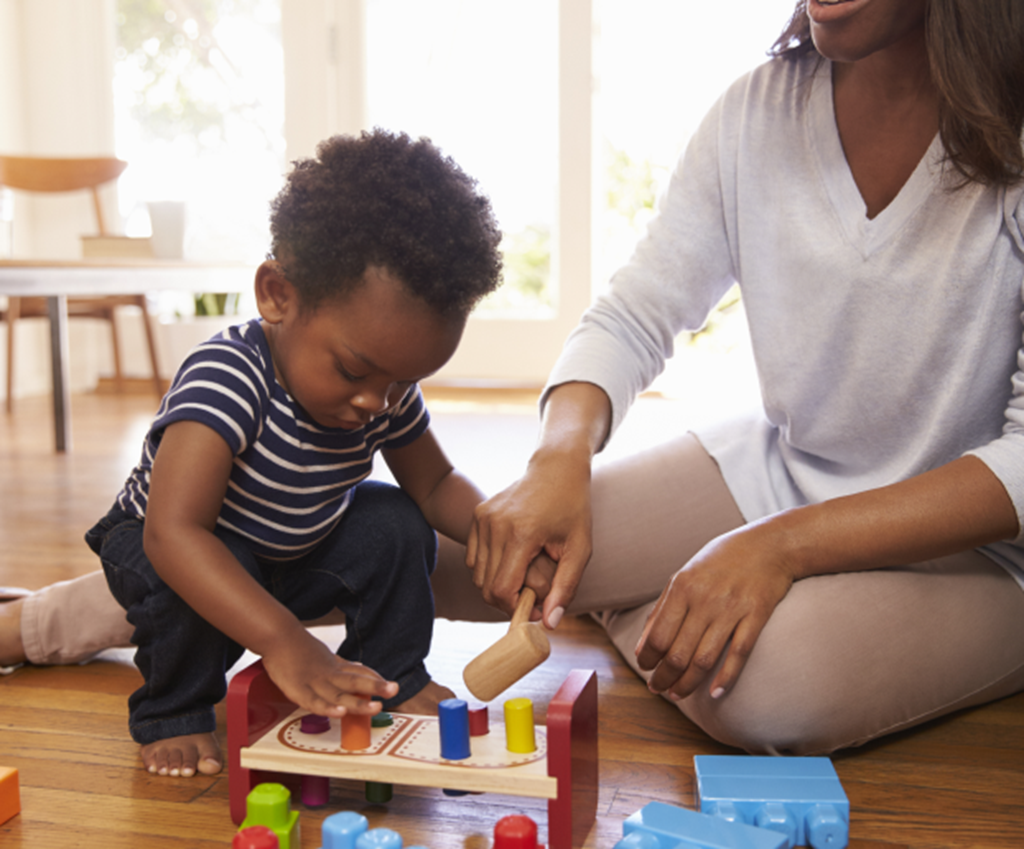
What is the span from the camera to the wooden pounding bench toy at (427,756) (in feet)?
2.26

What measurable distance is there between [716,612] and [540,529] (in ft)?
0.52

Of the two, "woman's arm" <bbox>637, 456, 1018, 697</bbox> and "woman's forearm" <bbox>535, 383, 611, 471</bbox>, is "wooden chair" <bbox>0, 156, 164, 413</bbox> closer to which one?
"woman's forearm" <bbox>535, 383, 611, 471</bbox>

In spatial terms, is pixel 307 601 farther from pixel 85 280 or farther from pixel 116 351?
pixel 116 351

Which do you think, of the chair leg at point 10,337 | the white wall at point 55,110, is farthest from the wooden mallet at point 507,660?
the white wall at point 55,110

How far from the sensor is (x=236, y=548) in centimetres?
89

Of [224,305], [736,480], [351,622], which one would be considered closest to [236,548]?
[351,622]

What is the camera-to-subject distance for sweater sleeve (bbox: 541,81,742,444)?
1.06 m

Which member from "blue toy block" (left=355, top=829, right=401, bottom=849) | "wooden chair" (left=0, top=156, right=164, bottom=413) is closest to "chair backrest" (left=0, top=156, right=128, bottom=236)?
"wooden chair" (left=0, top=156, right=164, bottom=413)

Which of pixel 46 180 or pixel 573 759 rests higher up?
pixel 46 180

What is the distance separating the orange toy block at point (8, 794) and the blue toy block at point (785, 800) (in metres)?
0.53

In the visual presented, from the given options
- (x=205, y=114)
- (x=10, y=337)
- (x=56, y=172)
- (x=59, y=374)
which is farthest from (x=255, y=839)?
(x=205, y=114)

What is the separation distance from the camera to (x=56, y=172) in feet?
10.5

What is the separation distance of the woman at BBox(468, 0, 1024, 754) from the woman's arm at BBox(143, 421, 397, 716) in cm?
15

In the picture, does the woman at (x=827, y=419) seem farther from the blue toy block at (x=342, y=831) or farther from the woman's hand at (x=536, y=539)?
the blue toy block at (x=342, y=831)
